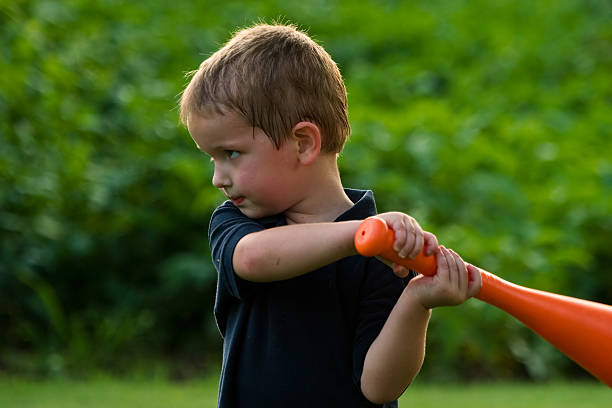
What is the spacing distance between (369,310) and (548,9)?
266 inches

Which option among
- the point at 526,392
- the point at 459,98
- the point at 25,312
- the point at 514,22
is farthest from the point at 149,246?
the point at 514,22

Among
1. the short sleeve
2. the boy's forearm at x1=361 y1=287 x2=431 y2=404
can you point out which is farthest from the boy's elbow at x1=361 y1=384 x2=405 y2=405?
the short sleeve

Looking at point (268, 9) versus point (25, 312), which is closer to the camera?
point (25, 312)

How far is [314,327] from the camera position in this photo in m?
1.85

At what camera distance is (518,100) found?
6172 mm

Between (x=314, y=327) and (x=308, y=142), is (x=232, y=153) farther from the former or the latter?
(x=314, y=327)

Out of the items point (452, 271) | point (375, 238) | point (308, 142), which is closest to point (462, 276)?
point (452, 271)

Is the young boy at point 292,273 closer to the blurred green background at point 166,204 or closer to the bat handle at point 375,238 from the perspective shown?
the bat handle at point 375,238

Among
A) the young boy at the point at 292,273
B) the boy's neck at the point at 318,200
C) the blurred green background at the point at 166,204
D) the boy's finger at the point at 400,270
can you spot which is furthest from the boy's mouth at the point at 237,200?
the blurred green background at the point at 166,204

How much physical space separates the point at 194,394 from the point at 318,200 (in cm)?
229

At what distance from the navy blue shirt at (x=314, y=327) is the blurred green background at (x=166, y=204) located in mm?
2129

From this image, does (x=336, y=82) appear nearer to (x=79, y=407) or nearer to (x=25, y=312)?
(x=79, y=407)

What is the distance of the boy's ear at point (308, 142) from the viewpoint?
5.91 feet

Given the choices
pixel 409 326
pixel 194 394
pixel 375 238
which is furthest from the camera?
pixel 194 394
